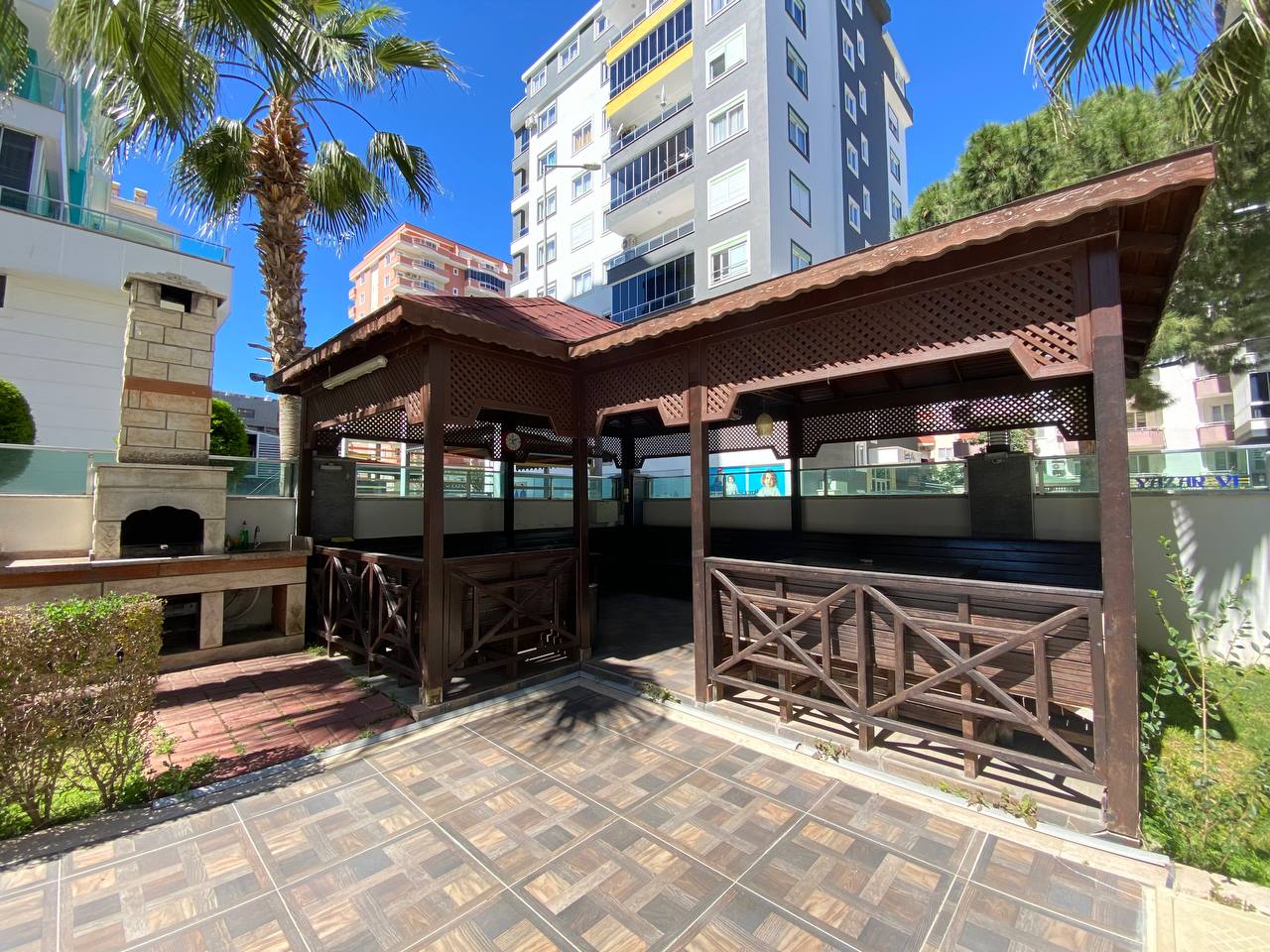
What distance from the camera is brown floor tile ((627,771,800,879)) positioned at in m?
2.53

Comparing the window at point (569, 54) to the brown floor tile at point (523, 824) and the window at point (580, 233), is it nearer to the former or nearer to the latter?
the window at point (580, 233)

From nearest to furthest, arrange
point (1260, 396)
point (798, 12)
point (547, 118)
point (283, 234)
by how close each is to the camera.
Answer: point (283, 234), point (1260, 396), point (798, 12), point (547, 118)

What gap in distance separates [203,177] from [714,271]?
12222 mm

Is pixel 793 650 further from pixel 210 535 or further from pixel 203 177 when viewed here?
pixel 203 177

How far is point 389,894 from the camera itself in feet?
7.39

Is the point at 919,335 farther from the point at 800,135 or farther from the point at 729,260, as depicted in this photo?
A: the point at 800,135

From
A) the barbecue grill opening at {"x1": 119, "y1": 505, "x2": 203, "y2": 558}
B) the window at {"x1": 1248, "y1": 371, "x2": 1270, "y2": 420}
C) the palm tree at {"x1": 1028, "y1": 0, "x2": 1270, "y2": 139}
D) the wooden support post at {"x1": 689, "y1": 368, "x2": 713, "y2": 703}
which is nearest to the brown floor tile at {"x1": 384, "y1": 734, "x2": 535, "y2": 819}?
the wooden support post at {"x1": 689, "y1": 368, "x2": 713, "y2": 703}

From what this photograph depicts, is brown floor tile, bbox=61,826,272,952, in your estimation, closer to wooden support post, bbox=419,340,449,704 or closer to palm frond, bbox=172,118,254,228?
wooden support post, bbox=419,340,449,704

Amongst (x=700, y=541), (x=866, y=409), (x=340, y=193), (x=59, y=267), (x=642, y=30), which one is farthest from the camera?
(x=642, y=30)

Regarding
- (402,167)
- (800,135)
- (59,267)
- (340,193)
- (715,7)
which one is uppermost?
(715,7)

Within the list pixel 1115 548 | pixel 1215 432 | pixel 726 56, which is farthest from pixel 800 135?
pixel 1215 432

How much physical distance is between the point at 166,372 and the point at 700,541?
18.8 feet

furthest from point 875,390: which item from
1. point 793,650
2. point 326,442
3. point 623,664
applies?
point 326,442

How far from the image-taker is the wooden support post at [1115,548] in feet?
8.42
